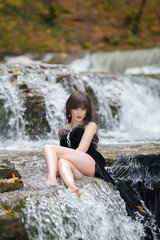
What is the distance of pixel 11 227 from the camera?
2.29 meters

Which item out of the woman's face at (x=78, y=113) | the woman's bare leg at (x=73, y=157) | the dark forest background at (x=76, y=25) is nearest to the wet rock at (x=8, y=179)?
the woman's bare leg at (x=73, y=157)

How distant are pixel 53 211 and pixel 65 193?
0.76 feet

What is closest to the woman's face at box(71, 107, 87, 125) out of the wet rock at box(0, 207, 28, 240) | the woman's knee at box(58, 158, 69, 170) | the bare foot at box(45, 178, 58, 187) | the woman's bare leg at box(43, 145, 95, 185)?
the woman's bare leg at box(43, 145, 95, 185)

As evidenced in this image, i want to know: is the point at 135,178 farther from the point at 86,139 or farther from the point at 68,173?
the point at 68,173

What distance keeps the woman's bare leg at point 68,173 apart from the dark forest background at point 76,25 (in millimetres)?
10294

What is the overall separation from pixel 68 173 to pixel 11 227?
2.92 ft

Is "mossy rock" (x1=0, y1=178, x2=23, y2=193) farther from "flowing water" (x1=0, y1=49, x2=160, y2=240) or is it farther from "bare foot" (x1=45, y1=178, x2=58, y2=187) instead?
"bare foot" (x1=45, y1=178, x2=58, y2=187)

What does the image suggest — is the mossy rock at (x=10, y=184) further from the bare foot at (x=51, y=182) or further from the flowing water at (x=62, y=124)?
the bare foot at (x=51, y=182)

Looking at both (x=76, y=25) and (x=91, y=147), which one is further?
(x=76, y=25)

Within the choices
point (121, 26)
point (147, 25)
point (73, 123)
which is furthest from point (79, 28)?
point (73, 123)

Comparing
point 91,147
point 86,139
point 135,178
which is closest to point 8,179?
point 86,139

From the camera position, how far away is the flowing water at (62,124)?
2.68 meters

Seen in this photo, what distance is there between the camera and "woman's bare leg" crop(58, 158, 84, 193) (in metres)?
2.91

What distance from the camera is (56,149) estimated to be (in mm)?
3281
